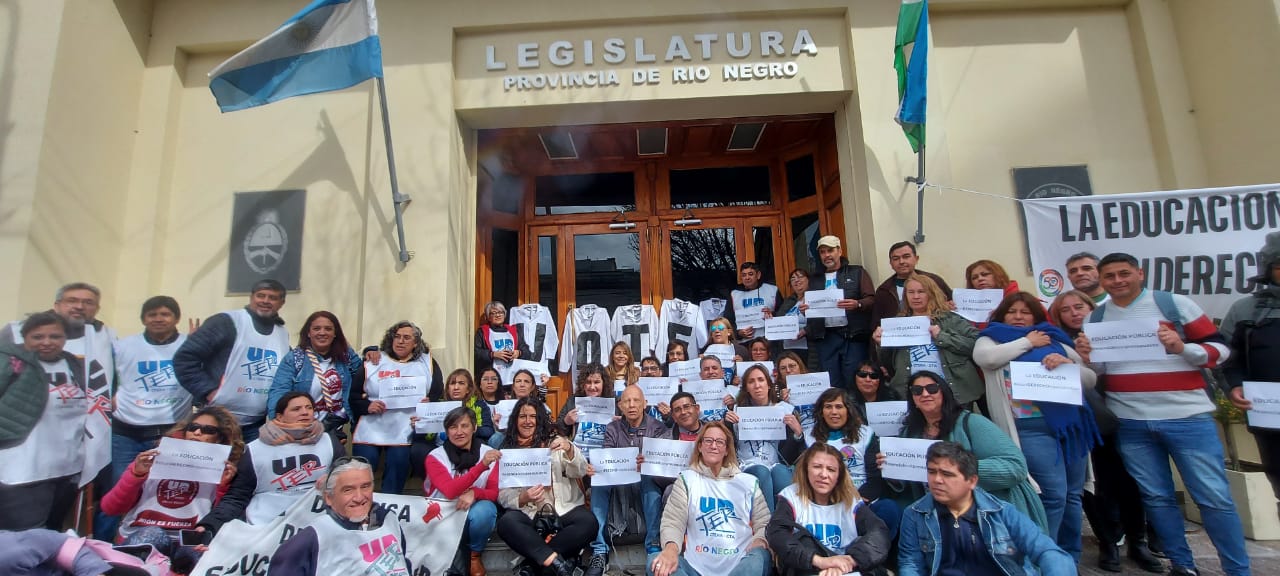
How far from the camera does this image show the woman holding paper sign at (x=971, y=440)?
11.2 ft

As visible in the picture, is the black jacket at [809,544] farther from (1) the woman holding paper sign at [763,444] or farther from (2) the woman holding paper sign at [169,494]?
(2) the woman holding paper sign at [169,494]

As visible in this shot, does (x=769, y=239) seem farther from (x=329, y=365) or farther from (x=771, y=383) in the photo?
(x=329, y=365)

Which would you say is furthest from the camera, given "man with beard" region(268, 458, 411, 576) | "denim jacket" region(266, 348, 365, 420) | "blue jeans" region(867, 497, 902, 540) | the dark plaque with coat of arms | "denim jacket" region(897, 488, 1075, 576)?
the dark plaque with coat of arms

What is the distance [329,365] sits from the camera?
15.5 ft

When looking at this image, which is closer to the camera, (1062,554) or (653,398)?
(1062,554)

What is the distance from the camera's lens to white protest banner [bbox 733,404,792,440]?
4.39 m

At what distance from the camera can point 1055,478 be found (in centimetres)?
364

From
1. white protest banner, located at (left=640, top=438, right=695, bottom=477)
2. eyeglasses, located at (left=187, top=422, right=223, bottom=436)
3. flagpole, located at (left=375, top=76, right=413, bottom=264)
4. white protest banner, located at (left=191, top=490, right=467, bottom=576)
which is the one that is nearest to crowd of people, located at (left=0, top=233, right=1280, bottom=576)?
eyeglasses, located at (left=187, top=422, right=223, bottom=436)

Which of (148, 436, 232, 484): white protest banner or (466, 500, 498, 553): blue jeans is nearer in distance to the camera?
(148, 436, 232, 484): white protest banner

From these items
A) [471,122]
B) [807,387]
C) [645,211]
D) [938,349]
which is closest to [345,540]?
[807,387]

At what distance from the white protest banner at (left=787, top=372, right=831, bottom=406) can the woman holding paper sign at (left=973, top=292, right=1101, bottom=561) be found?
3.41 ft

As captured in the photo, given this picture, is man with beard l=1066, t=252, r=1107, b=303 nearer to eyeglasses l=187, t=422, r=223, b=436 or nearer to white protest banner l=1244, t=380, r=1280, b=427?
white protest banner l=1244, t=380, r=1280, b=427

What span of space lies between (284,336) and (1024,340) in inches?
199

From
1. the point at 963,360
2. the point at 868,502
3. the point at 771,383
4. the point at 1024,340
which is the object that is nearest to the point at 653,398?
the point at 771,383
